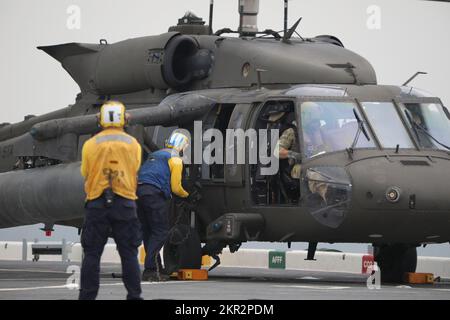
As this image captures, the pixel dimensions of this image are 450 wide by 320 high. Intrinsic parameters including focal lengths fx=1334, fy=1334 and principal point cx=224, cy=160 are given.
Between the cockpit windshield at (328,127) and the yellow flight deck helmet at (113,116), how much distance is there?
5.21m

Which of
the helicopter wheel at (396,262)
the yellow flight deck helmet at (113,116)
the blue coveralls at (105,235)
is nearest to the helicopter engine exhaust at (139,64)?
the helicopter wheel at (396,262)

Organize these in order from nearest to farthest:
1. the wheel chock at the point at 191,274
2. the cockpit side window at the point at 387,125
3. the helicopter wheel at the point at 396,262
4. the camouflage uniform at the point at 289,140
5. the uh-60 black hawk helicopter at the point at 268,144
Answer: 1. the uh-60 black hawk helicopter at the point at 268,144
2. the cockpit side window at the point at 387,125
3. the camouflage uniform at the point at 289,140
4. the wheel chock at the point at 191,274
5. the helicopter wheel at the point at 396,262

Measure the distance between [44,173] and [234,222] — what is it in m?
3.06

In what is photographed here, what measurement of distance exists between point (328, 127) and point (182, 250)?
246 cm

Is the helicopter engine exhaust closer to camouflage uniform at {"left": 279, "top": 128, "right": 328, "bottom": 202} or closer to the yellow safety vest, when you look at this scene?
camouflage uniform at {"left": 279, "top": 128, "right": 328, "bottom": 202}

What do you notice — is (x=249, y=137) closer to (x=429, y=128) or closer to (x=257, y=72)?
(x=257, y=72)

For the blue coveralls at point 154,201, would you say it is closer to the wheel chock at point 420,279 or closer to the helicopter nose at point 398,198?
the helicopter nose at point 398,198

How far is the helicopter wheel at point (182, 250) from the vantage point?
17.1 meters

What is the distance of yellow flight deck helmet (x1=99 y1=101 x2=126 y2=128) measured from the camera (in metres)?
11.5

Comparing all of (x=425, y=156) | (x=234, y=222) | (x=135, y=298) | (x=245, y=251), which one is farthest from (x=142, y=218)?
(x=245, y=251)

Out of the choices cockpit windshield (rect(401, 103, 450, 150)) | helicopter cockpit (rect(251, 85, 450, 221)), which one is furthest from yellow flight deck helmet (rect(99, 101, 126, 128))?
cockpit windshield (rect(401, 103, 450, 150))

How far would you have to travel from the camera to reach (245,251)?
25594mm

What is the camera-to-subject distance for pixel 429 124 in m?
17.1
